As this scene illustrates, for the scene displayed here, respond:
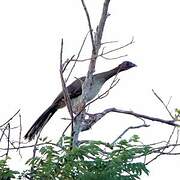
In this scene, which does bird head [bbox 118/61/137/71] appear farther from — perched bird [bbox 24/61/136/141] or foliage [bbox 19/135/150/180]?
foliage [bbox 19/135/150/180]

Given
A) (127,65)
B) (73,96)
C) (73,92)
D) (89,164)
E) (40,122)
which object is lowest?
(89,164)

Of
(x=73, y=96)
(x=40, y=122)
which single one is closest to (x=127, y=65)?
(x=73, y=96)

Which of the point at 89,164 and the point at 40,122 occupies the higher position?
the point at 40,122

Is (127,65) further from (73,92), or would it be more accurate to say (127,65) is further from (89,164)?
(89,164)

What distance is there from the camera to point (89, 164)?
2320mm

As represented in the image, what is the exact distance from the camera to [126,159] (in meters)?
2.34

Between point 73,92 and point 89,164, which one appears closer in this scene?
point 89,164

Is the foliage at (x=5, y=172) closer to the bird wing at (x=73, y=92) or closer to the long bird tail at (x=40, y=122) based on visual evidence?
the long bird tail at (x=40, y=122)

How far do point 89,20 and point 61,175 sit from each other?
1034mm

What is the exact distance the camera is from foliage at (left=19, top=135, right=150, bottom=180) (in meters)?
2.26

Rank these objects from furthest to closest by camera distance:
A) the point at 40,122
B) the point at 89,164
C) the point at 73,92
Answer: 1. the point at 73,92
2. the point at 40,122
3. the point at 89,164

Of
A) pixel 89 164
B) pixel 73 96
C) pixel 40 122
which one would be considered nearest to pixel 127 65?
pixel 73 96

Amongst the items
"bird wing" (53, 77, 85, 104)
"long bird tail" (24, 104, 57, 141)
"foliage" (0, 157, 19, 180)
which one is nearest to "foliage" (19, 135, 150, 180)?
"foliage" (0, 157, 19, 180)

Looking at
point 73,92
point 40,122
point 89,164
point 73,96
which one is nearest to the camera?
→ point 89,164
